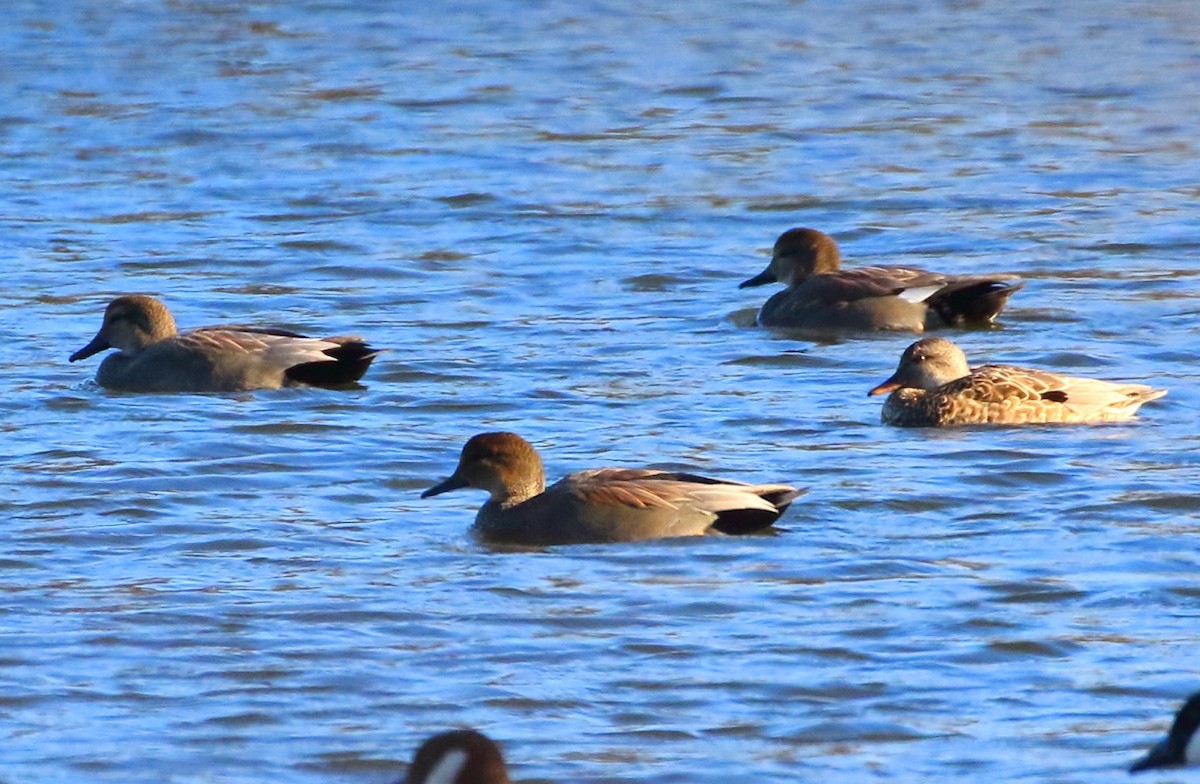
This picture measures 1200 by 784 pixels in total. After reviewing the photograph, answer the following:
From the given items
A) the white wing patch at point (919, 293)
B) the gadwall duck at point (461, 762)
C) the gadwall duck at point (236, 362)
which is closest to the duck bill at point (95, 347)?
the gadwall duck at point (236, 362)

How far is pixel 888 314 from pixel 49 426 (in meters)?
4.37

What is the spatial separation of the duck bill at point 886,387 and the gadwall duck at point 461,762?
6.52 metres

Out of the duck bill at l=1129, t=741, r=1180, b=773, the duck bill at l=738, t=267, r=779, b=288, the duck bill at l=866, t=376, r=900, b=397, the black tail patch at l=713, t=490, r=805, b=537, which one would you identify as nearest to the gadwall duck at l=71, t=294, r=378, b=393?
the duck bill at l=866, t=376, r=900, b=397

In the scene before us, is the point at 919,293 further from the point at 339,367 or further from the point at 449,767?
the point at 449,767

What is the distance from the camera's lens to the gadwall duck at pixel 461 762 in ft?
15.5

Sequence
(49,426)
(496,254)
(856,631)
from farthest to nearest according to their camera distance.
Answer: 1. (496,254)
2. (49,426)
3. (856,631)

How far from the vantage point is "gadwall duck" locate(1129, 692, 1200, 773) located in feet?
18.1

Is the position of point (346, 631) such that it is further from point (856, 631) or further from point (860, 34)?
point (860, 34)

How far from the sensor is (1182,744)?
559 cm

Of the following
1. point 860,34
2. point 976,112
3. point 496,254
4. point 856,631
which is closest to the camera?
point 856,631

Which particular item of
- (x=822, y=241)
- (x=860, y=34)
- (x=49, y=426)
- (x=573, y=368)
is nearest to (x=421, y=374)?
(x=573, y=368)

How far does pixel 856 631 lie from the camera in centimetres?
774

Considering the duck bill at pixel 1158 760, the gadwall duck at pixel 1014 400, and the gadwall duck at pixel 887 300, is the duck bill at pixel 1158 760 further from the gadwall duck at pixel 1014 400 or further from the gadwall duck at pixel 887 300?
the gadwall duck at pixel 887 300

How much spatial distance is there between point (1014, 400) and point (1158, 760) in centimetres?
540
